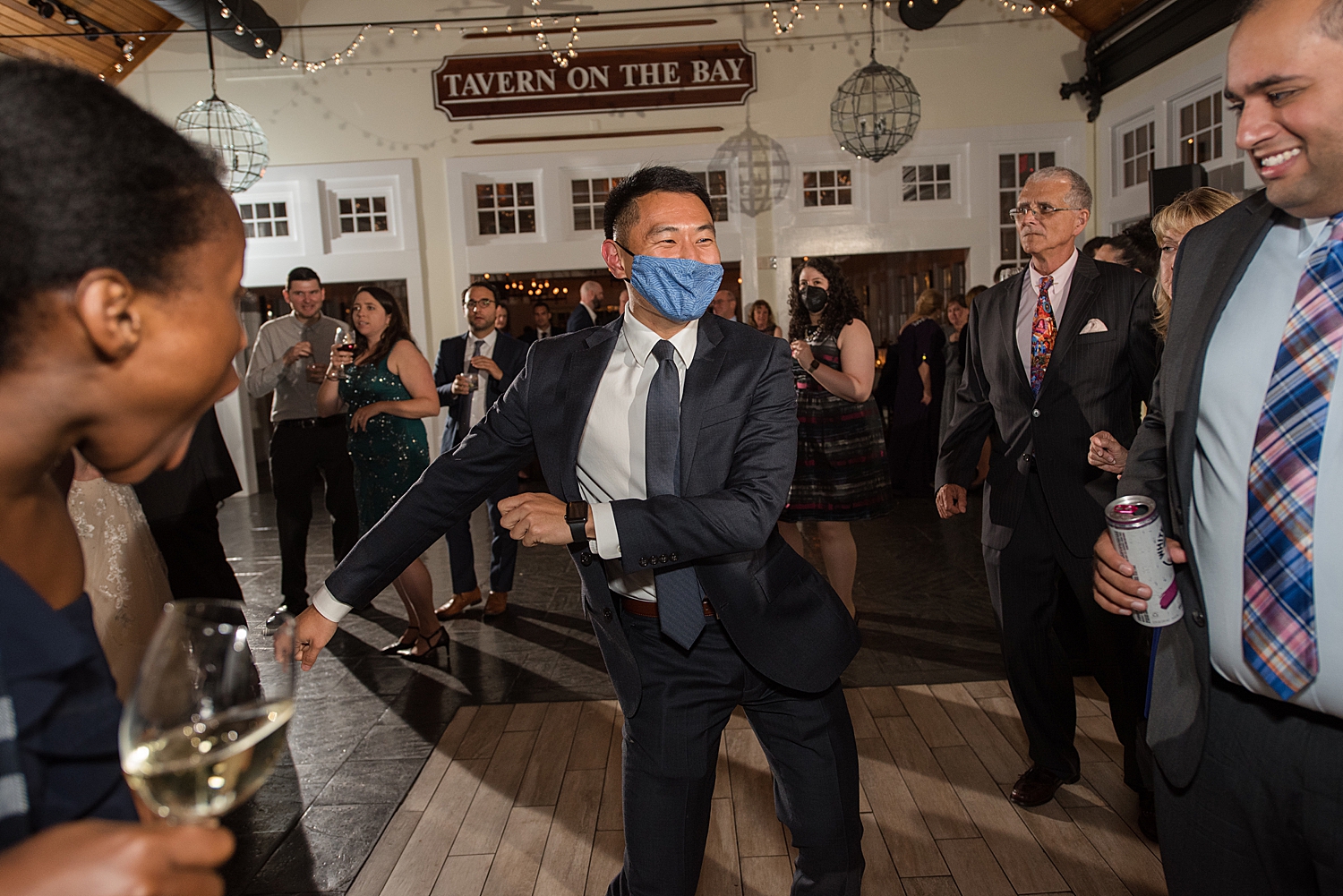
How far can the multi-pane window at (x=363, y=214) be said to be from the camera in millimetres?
9367

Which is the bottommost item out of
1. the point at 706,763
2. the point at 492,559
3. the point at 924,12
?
the point at 492,559

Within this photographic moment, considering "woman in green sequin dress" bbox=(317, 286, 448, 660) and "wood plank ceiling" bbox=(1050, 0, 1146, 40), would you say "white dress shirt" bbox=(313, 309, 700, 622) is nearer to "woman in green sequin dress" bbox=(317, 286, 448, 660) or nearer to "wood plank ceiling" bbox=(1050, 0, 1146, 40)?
"woman in green sequin dress" bbox=(317, 286, 448, 660)

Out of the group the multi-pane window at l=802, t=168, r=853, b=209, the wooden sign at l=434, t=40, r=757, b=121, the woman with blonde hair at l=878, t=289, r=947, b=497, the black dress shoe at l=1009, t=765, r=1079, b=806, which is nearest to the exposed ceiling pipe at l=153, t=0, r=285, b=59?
the wooden sign at l=434, t=40, r=757, b=121

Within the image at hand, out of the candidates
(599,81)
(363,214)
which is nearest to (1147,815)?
(599,81)

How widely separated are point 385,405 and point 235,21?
6.00 meters

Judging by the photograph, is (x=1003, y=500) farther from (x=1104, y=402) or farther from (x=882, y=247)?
(x=882, y=247)

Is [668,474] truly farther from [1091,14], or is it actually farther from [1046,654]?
[1091,14]

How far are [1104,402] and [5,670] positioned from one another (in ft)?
8.15

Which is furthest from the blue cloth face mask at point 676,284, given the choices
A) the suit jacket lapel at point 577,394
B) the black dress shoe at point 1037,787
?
the black dress shoe at point 1037,787

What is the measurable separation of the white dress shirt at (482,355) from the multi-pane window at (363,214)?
5.09m

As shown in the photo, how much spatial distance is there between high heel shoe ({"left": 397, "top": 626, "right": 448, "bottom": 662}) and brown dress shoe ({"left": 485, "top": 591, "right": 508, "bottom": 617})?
0.48m

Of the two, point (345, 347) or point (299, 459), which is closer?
point (345, 347)

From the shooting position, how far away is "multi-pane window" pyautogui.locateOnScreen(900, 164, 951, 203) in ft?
29.9

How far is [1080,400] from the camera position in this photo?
2.47 m
